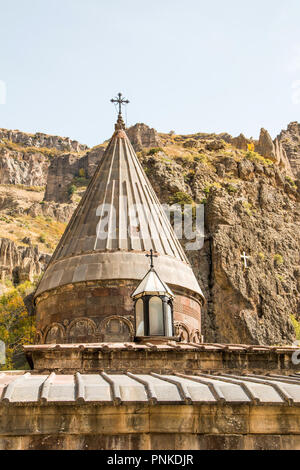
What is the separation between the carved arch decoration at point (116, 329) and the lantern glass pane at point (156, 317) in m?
1.29

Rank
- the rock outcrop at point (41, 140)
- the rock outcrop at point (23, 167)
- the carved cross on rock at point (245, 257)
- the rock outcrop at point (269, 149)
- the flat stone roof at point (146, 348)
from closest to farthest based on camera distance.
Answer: the flat stone roof at point (146, 348), the carved cross on rock at point (245, 257), the rock outcrop at point (269, 149), the rock outcrop at point (23, 167), the rock outcrop at point (41, 140)

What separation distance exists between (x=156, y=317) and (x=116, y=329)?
1.59 metres

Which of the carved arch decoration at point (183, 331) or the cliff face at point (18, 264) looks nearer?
the carved arch decoration at point (183, 331)

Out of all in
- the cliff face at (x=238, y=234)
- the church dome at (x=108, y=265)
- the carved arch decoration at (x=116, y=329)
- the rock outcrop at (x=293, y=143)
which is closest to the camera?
the carved arch decoration at (x=116, y=329)

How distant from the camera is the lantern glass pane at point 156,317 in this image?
903cm

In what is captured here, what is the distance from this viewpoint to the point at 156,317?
30.0 feet

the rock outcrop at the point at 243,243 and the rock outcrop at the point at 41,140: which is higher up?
the rock outcrop at the point at 41,140

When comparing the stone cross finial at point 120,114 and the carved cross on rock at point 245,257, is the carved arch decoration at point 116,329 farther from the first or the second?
the carved cross on rock at point 245,257

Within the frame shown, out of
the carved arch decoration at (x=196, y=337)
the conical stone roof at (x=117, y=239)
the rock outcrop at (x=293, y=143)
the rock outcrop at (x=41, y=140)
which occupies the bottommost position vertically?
the carved arch decoration at (x=196, y=337)

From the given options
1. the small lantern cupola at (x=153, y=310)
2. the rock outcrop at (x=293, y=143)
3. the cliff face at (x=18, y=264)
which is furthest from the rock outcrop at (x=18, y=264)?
the small lantern cupola at (x=153, y=310)

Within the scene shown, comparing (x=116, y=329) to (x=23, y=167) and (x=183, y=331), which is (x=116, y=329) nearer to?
(x=183, y=331)
